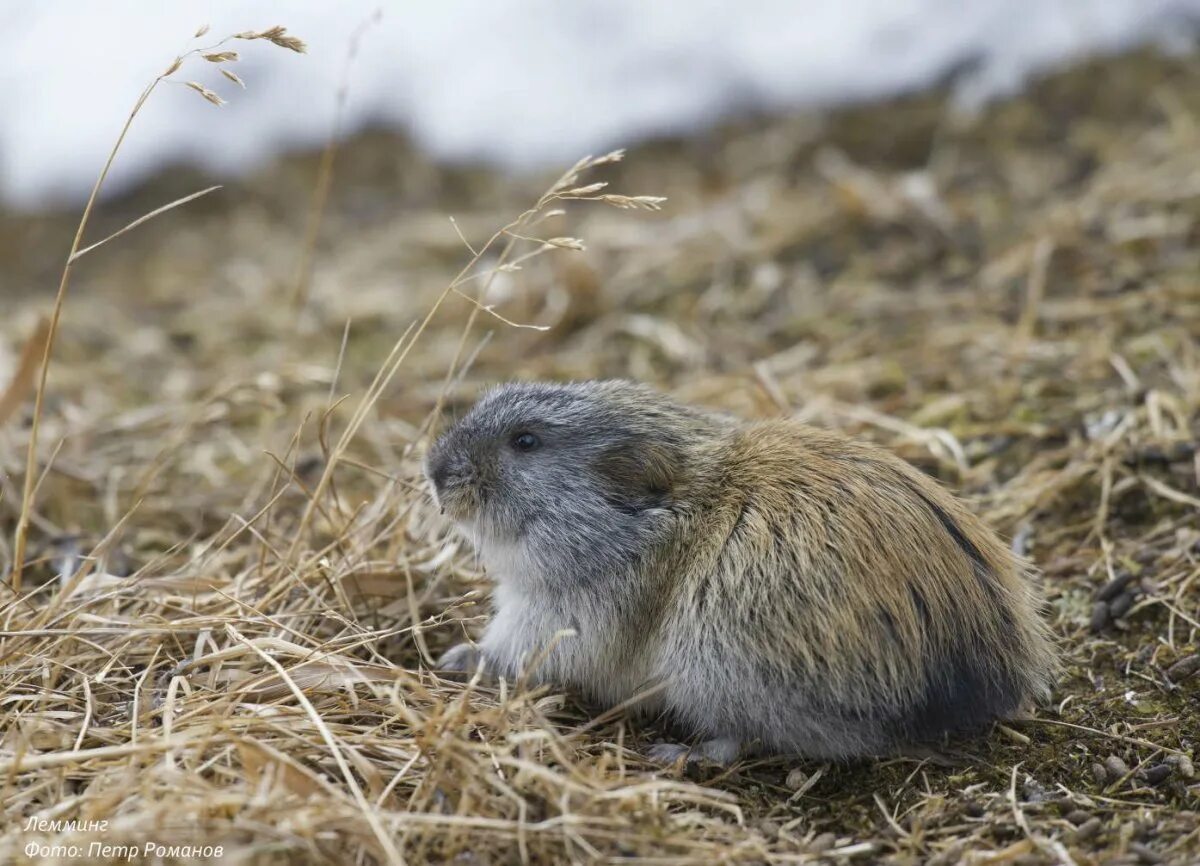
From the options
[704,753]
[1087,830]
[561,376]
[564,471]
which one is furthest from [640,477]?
[561,376]

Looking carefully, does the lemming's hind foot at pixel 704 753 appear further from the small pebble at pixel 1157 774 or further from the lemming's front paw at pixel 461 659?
the small pebble at pixel 1157 774

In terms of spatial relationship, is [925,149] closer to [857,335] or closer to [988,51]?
[988,51]

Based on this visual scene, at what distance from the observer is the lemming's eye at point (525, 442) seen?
3.79 m

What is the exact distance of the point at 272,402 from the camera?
436cm

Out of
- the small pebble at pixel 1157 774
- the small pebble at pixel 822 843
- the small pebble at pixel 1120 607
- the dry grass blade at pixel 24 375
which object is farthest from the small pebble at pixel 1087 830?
the dry grass blade at pixel 24 375

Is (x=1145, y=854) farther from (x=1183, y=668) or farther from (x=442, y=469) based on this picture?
(x=442, y=469)

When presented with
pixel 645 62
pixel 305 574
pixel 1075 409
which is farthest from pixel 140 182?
pixel 1075 409

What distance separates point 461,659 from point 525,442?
2.42 ft

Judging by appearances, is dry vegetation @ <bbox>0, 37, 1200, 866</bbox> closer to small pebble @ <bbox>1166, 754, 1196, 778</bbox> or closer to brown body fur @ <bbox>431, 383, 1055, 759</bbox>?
small pebble @ <bbox>1166, 754, 1196, 778</bbox>

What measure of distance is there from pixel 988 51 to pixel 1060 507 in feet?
16.8

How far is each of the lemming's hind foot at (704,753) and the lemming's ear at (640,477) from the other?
0.72 metres

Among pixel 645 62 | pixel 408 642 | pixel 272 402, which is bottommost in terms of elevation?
pixel 408 642

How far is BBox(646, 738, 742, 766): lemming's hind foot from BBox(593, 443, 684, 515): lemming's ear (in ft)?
2.36

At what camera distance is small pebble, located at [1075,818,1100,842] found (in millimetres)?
2994
